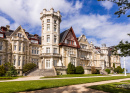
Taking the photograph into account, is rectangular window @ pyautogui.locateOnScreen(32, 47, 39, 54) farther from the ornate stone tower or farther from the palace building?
the ornate stone tower

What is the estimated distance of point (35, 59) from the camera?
42562mm

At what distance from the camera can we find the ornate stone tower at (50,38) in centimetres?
3877

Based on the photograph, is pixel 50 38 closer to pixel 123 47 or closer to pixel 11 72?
pixel 11 72

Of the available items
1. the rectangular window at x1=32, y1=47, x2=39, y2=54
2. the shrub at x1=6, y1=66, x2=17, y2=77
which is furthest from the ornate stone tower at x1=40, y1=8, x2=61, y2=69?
the shrub at x1=6, y1=66, x2=17, y2=77

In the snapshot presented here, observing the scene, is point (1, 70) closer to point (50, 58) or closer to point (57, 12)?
point (50, 58)

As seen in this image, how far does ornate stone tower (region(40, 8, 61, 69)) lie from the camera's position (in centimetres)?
3877

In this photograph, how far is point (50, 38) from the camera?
3994 cm

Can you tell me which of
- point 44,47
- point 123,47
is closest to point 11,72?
point 44,47

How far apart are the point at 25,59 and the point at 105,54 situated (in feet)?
133

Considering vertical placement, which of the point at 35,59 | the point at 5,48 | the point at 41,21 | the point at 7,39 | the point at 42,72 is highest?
the point at 41,21

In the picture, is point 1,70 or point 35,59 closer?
point 1,70

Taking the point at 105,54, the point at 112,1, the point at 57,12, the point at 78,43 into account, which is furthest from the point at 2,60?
the point at 105,54

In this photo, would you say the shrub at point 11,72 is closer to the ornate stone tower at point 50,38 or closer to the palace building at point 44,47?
the palace building at point 44,47

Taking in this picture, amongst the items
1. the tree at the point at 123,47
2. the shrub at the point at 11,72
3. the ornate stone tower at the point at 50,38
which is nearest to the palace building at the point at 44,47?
the ornate stone tower at the point at 50,38
